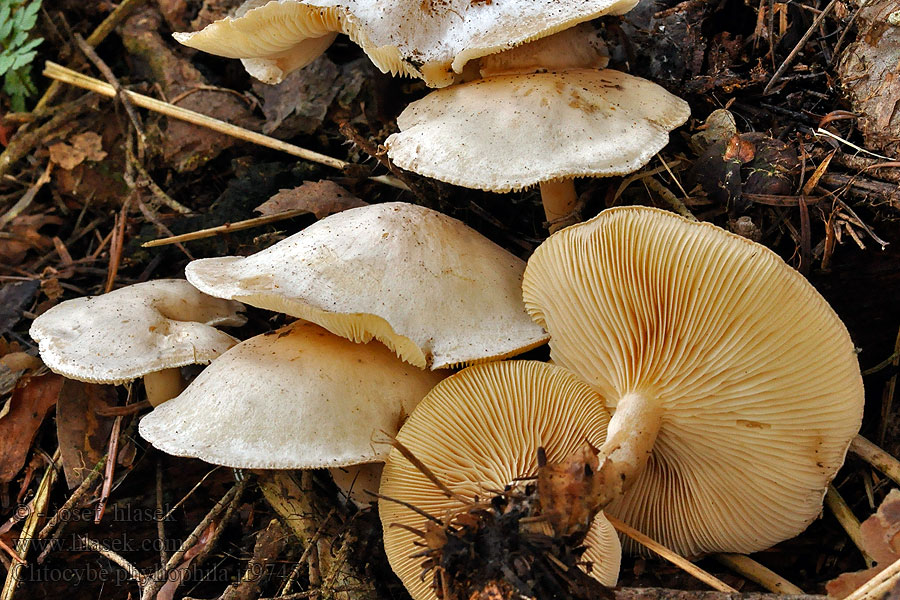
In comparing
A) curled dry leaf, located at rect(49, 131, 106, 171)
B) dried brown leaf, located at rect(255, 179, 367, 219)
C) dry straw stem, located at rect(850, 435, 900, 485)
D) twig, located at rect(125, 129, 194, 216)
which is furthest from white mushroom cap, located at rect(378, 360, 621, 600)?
curled dry leaf, located at rect(49, 131, 106, 171)

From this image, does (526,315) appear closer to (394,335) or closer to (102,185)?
(394,335)

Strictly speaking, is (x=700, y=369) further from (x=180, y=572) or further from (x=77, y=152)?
(x=77, y=152)

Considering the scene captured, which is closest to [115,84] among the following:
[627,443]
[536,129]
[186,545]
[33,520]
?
[33,520]

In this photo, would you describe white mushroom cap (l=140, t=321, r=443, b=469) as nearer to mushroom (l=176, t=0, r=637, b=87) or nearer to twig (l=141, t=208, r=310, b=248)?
twig (l=141, t=208, r=310, b=248)

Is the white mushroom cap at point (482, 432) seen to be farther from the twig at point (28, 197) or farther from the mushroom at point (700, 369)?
the twig at point (28, 197)

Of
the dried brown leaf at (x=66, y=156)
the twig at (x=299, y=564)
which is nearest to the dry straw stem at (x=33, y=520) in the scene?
the twig at (x=299, y=564)

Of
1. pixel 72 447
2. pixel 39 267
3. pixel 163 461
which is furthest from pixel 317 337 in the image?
pixel 39 267
